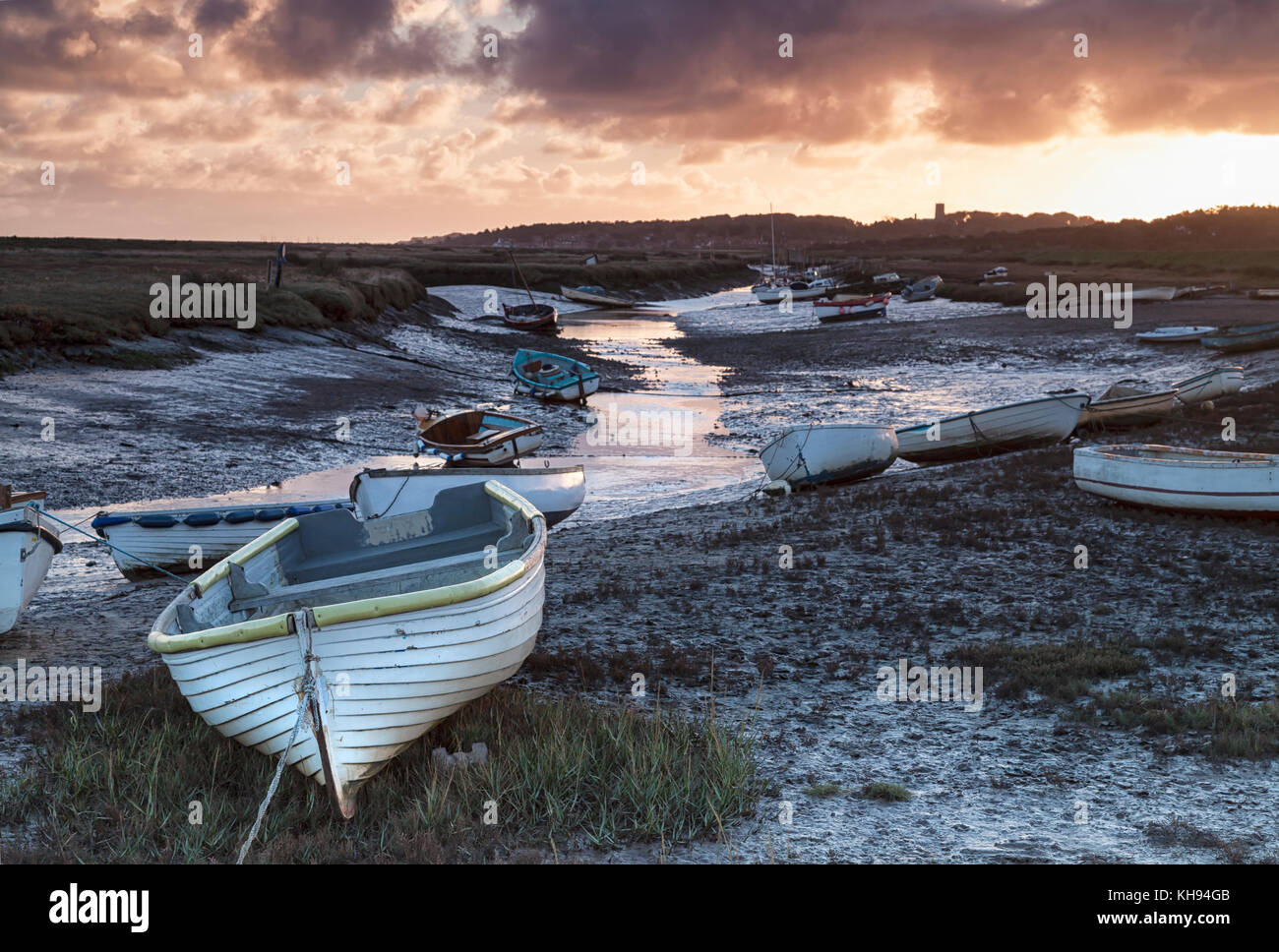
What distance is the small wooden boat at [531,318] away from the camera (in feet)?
187

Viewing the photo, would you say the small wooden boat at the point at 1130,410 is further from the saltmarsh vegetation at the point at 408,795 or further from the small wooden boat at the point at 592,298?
the small wooden boat at the point at 592,298

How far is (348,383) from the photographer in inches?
1276

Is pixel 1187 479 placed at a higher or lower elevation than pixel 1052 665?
higher

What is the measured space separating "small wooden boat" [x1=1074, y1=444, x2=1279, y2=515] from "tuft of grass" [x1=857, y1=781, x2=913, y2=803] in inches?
380

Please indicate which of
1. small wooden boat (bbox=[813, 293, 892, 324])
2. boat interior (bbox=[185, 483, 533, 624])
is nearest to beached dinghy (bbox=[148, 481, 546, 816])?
boat interior (bbox=[185, 483, 533, 624])

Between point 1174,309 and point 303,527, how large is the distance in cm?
5198

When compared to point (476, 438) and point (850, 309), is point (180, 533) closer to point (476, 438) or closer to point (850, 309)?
point (476, 438)

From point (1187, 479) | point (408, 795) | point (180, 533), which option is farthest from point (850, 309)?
point (408, 795)

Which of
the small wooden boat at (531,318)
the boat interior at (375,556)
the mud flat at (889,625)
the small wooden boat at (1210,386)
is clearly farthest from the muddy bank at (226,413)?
the small wooden boat at (531,318)

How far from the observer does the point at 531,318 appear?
57.4m

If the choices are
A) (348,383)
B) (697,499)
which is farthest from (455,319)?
(697,499)

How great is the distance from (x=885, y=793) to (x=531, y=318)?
170ft

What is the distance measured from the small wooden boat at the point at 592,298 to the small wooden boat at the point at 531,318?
2703 centimetres

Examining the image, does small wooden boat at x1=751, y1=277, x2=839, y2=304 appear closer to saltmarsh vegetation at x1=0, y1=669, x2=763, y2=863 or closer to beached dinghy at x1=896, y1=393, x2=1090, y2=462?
beached dinghy at x1=896, y1=393, x2=1090, y2=462
